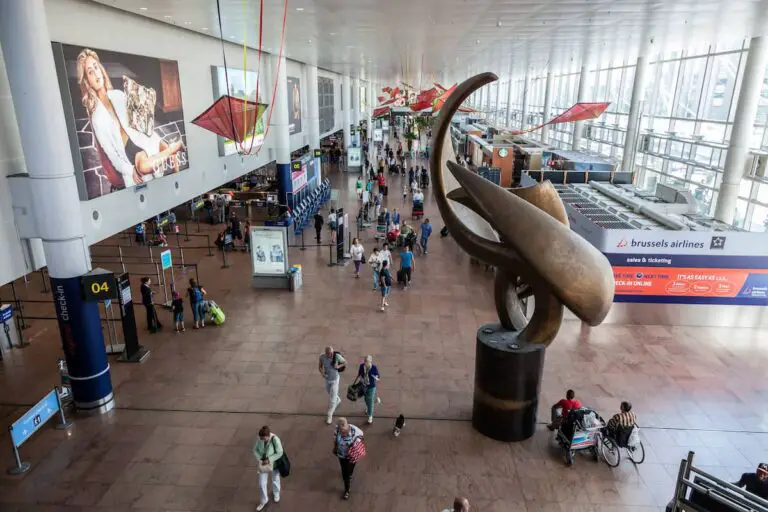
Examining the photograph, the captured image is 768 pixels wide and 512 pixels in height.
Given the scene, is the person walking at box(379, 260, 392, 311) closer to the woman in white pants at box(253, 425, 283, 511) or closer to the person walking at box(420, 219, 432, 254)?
the person walking at box(420, 219, 432, 254)

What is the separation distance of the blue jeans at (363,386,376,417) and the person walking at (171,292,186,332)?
5.51 m

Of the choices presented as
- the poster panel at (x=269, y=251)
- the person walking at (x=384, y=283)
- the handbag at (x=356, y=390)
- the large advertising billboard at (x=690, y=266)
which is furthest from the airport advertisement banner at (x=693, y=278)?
the poster panel at (x=269, y=251)

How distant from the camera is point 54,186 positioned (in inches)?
298

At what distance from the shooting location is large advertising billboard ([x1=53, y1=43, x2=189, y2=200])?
11.0 meters

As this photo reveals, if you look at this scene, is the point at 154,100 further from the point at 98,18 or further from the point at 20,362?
Result: the point at 20,362

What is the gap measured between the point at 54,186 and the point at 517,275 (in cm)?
709

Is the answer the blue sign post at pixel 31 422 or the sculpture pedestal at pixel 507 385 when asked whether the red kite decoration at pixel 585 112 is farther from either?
the blue sign post at pixel 31 422

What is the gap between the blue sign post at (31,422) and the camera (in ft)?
23.1

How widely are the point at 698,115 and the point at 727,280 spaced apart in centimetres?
1333

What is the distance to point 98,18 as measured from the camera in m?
11.8

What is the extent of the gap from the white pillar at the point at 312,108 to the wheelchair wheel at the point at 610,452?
27557 mm

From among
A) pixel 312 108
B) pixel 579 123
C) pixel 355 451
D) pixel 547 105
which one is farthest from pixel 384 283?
pixel 547 105

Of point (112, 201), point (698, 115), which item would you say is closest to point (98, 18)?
point (112, 201)

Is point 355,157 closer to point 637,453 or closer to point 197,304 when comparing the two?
point 197,304
